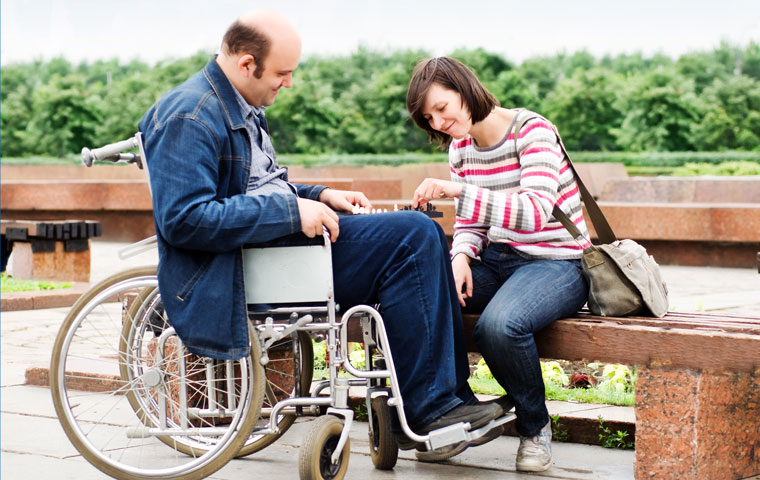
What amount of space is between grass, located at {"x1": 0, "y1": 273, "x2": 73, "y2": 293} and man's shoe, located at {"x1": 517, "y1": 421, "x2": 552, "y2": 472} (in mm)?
6135

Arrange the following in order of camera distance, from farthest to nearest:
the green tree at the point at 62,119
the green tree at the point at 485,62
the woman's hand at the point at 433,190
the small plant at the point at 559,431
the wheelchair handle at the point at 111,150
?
the green tree at the point at 62,119, the green tree at the point at 485,62, the small plant at the point at 559,431, the woman's hand at the point at 433,190, the wheelchair handle at the point at 111,150

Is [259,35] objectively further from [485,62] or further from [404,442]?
[485,62]

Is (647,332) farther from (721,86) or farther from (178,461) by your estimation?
(721,86)

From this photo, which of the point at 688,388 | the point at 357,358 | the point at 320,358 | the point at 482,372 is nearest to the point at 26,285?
the point at 320,358

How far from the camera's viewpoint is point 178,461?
346 cm

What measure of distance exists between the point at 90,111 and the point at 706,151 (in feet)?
67.6

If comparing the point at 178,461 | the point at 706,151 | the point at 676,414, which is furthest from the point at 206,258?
the point at 706,151

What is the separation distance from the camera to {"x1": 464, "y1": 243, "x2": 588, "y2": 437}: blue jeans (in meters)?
3.16

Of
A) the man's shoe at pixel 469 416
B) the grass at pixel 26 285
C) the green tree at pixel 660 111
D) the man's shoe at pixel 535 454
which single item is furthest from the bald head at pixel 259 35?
the green tree at pixel 660 111

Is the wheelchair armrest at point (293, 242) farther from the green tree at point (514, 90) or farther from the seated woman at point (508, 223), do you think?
the green tree at point (514, 90)

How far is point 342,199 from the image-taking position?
3355 mm

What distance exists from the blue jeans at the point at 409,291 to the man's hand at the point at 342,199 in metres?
0.31

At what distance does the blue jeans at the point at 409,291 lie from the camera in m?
2.97

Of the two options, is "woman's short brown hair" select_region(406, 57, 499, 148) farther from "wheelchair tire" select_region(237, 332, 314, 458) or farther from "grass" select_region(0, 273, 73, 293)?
"grass" select_region(0, 273, 73, 293)
